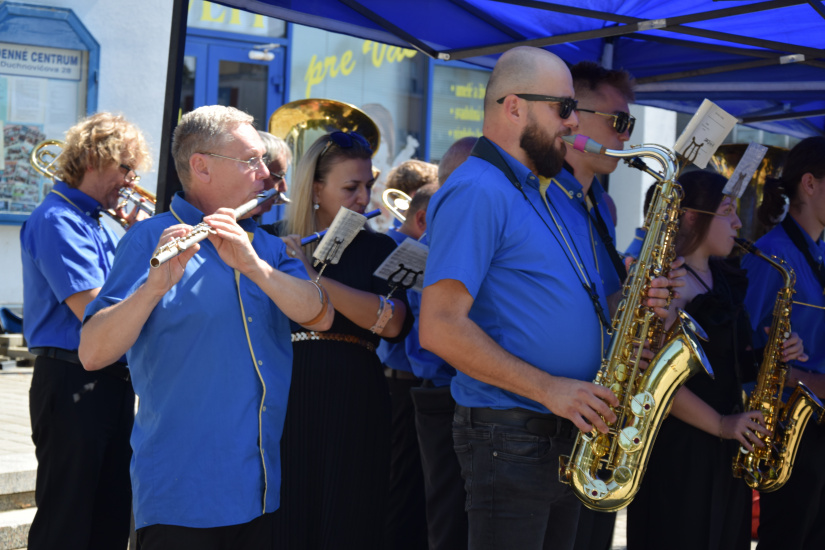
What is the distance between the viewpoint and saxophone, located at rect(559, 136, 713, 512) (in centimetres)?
A: 277

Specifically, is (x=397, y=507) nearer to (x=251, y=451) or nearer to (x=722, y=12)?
(x=251, y=451)

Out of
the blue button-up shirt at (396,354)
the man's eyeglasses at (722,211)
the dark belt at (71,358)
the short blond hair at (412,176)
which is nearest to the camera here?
the dark belt at (71,358)

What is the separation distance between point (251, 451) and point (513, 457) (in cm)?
76

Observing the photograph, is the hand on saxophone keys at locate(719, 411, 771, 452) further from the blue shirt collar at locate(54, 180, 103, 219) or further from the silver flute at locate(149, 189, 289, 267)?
the blue shirt collar at locate(54, 180, 103, 219)

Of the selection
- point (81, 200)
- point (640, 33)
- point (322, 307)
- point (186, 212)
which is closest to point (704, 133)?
point (640, 33)

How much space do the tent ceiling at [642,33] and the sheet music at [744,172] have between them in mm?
603

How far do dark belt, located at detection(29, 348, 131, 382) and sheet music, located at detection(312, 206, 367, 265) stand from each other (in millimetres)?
1038

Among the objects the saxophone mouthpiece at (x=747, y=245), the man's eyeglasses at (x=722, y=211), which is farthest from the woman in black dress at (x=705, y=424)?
the saxophone mouthpiece at (x=747, y=245)

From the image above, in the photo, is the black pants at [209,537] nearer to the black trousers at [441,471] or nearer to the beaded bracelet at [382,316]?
the beaded bracelet at [382,316]

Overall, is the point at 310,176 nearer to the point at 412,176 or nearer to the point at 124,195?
the point at 124,195

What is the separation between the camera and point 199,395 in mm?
2516

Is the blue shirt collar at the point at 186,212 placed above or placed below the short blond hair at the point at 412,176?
below

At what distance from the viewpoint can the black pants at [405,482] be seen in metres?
4.53

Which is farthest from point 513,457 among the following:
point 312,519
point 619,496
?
point 312,519
